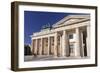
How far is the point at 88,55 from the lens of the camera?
7.28 feet

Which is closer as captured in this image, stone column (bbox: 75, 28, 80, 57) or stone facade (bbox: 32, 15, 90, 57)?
stone facade (bbox: 32, 15, 90, 57)

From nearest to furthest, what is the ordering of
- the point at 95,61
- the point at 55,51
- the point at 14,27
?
the point at 14,27
the point at 55,51
the point at 95,61

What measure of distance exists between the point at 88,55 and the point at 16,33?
72 centimetres

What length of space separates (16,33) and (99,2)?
89cm

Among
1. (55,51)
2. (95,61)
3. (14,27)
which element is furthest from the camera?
(95,61)

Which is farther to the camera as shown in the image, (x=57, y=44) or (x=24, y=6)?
(x=57, y=44)

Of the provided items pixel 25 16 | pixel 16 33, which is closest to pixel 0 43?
pixel 16 33

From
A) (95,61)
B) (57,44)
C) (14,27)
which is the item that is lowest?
(95,61)

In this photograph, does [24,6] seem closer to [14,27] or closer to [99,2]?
[14,27]

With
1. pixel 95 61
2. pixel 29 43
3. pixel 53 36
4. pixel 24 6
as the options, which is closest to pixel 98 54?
pixel 95 61

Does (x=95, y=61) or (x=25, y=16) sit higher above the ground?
(x=25, y=16)

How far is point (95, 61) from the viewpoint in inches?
88.2

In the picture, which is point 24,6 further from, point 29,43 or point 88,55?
point 88,55

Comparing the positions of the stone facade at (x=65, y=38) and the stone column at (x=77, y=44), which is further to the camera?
the stone column at (x=77, y=44)
